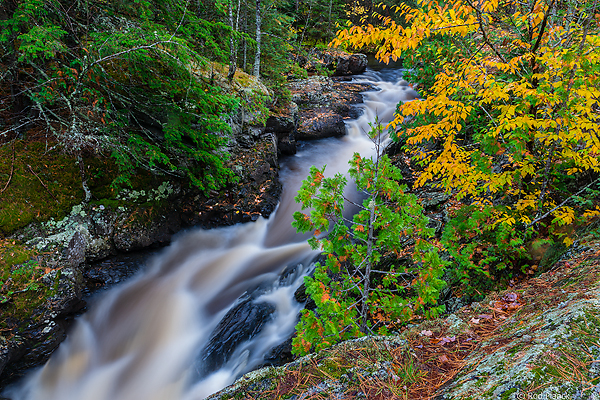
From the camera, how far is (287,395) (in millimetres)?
1811

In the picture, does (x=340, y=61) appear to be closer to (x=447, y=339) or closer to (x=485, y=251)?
(x=485, y=251)

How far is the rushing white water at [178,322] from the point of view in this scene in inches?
183

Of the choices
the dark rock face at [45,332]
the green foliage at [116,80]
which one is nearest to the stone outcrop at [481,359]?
the dark rock face at [45,332]

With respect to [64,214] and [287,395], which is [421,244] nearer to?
[287,395]

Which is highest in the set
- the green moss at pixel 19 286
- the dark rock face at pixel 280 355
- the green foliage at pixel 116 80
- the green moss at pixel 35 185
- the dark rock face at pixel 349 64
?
the dark rock face at pixel 349 64

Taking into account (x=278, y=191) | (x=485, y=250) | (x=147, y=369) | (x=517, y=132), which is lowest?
(x=147, y=369)

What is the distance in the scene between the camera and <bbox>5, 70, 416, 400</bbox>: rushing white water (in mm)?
4656

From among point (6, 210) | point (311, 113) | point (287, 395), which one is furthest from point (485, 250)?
point (311, 113)

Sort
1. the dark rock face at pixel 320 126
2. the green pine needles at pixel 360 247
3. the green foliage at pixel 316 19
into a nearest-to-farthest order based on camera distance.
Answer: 1. the green pine needles at pixel 360 247
2. the dark rock face at pixel 320 126
3. the green foliage at pixel 316 19

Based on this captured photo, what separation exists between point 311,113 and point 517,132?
10618mm

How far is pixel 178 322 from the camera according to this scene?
5.67 m

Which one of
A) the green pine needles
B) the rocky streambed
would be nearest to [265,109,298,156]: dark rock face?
the rocky streambed

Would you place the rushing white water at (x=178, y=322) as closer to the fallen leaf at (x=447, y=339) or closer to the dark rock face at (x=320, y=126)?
the fallen leaf at (x=447, y=339)

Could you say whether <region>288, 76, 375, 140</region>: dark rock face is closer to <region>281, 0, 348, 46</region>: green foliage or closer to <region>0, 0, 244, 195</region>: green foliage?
<region>281, 0, 348, 46</region>: green foliage
